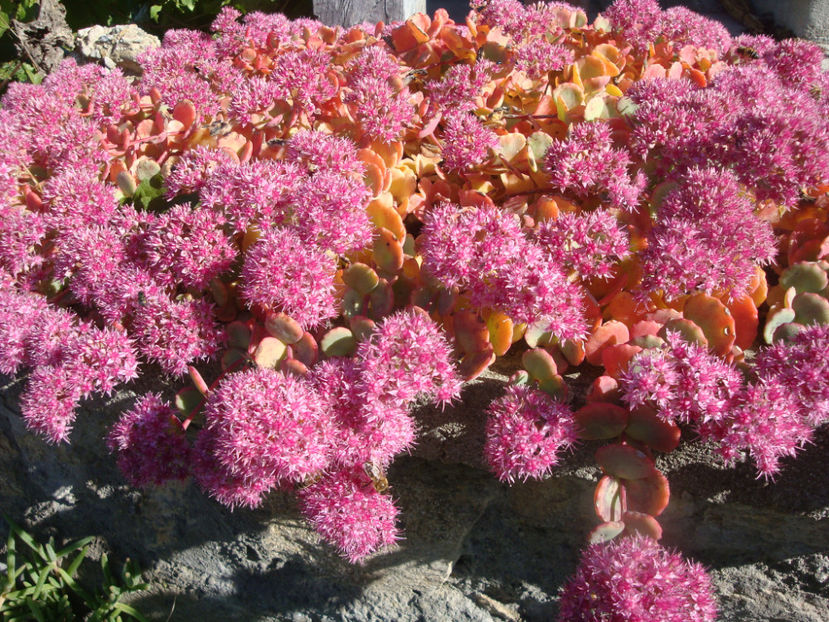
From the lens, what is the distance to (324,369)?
2.52 ft

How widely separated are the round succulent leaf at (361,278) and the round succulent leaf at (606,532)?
1.40ft

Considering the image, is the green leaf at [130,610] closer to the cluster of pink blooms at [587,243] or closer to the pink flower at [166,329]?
the pink flower at [166,329]

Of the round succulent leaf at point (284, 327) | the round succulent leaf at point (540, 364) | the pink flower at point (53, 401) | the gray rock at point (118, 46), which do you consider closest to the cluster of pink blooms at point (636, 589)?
the round succulent leaf at point (540, 364)

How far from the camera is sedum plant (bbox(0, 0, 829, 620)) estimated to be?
73 centimetres

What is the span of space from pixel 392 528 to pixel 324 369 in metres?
0.23

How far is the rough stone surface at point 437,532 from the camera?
0.89 meters

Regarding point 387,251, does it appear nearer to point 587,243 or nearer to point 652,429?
point 587,243

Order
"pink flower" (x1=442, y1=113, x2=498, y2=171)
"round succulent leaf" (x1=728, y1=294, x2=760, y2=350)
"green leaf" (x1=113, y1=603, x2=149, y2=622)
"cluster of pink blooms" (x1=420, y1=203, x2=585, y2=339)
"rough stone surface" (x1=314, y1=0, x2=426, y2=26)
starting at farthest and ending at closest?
"rough stone surface" (x1=314, y1=0, x2=426, y2=26), "green leaf" (x1=113, y1=603, x2=149, y2=622), "pink flower" (x1=442, y1=113, x2=498, y2=171), "round succulent leaf" (x1=728, y1=294, x2=760, y2=350), "cluster of pink blooms" (x1=420, y1=203, x2=585, y2=339)

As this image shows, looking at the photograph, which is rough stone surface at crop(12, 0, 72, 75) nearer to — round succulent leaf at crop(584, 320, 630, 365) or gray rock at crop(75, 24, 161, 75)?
gray rock at crop(75, 24, 161, 75)

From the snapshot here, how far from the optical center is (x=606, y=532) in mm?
735

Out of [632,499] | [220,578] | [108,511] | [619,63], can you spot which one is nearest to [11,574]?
[108,511]

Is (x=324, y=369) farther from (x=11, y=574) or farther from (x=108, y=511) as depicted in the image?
(x=11, y=574)

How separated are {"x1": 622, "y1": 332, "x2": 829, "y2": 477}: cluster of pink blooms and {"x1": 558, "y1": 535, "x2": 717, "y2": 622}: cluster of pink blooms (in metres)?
0.15

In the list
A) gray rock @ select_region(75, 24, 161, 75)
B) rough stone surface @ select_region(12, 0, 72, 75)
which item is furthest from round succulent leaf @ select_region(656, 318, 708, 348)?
rough stone surface @ select_region(12, 0, 72, 75)
